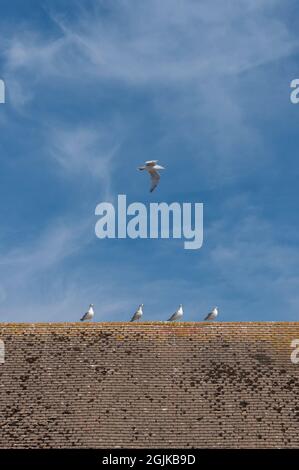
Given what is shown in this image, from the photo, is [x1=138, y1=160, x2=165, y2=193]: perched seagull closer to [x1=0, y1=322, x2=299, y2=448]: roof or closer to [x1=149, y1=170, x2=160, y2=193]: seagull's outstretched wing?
[x1=149, y1=170, x2=160, y2=193]: seagull's outstretched wing

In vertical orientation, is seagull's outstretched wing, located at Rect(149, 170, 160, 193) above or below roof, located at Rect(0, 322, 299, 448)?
above

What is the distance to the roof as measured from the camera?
25.6 metres

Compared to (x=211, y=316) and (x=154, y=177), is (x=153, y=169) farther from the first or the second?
(x=211, y=316)

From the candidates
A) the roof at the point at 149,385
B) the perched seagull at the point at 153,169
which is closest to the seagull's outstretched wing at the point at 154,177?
the perched seagull at the point at 153,169

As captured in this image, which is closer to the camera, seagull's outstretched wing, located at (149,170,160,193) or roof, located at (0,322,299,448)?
seagull's outstretched wing, located at (149,170,160,193)

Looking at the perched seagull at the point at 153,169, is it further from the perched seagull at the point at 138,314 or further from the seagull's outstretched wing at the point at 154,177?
the perched seagull at the point at 138,314

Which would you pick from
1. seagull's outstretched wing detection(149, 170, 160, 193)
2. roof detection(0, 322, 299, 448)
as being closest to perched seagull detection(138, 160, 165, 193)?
seagull's outstretched wing detection(149, 170, 160, 193)

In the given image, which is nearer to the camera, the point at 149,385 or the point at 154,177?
the point at 154,177

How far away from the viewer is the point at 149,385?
27.7 meters

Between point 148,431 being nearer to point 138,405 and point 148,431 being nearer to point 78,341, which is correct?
point 138,405

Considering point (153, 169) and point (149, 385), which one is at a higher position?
point (153, 169)

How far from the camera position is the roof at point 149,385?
84.1ft

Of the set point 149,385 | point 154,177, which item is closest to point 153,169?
point 154,177
